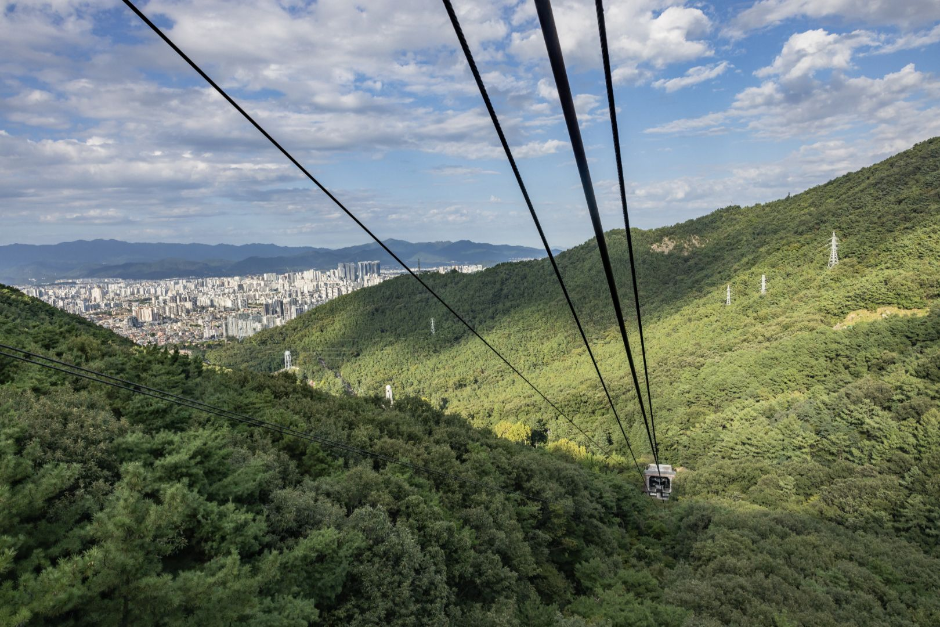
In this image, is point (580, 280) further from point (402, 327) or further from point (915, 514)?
point (915, 514)

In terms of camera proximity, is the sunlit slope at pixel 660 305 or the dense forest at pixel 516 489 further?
the sunlit slope at pixel 660 305

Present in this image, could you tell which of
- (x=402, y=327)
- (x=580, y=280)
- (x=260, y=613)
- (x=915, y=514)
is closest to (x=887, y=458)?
(x=915, y=514)

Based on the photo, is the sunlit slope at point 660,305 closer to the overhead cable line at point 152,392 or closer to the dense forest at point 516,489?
the dense forest at point 516,489

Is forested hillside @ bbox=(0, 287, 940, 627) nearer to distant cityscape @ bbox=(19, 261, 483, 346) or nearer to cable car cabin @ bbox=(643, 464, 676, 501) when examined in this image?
cable car cabin @ bbox=(643, 464, 676, 501)

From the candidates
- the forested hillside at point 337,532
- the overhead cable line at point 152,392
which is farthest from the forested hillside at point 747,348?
the overhead cable line at point 152,392

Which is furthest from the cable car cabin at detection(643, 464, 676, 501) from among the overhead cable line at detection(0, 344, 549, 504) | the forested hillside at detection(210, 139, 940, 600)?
the forested hillside at detection(210, 139, 940, 600)

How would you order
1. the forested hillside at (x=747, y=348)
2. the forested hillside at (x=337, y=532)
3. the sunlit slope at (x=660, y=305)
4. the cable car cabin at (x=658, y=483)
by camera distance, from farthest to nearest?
the sunlit slope at (x=660, y=305) < the forested hillside at (x=747, y=348) < the cable car cabin at (x=658, y=483) < the forested hillside at (x=337, y=532)
